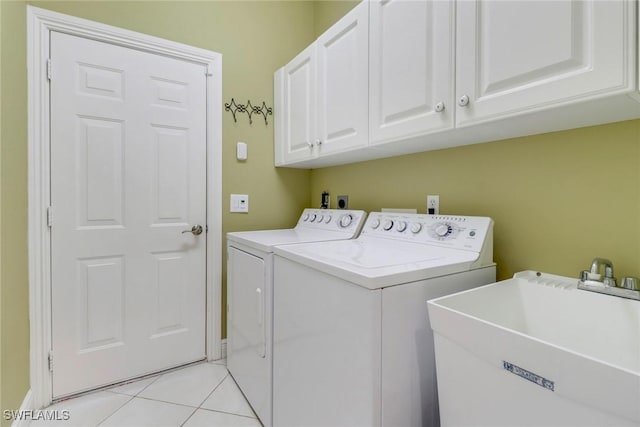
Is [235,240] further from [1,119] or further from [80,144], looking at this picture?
[1,119]

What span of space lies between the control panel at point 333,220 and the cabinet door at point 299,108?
0.40 m

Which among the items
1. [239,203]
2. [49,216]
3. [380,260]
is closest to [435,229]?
[380,260]

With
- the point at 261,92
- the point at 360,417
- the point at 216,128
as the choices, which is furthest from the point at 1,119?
the point at 360,417

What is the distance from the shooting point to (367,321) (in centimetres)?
88

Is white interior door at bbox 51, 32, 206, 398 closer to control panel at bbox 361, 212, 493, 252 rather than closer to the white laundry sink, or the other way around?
control panel at bbox 361, 212, 493, 252

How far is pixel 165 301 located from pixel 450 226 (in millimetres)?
1759

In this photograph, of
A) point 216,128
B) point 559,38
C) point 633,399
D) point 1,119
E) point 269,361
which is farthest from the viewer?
point 216,128

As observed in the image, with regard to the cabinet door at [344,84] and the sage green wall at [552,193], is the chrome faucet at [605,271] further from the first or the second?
the cabinet door at [344,84]

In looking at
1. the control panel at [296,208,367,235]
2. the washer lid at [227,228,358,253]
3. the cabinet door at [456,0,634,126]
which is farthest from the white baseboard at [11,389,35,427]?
the cabinet door at [456,0,634,126]

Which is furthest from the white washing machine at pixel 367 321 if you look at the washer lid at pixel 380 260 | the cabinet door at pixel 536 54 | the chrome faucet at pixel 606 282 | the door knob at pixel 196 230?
the door knob at pixel 196 230

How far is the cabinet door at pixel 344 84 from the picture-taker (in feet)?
4.81

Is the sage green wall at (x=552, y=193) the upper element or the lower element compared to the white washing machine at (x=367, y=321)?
upper

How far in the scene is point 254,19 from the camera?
223cm

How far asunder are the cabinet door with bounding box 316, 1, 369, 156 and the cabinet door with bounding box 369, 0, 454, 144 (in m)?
0.06
